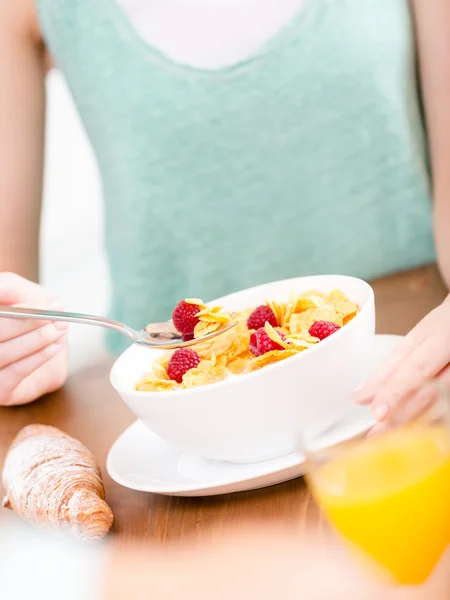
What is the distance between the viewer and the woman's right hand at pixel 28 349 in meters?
0.86

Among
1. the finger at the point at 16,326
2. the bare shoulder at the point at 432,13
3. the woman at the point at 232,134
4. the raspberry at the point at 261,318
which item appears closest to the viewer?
the raspberry at the point at 261,318

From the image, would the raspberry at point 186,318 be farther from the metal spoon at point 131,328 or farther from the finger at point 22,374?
the finger at point 22,374

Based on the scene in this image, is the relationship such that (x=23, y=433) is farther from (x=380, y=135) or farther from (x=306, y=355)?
(x=380, y=135)

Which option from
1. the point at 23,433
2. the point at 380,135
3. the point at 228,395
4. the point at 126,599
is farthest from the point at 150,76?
the point at 126,599

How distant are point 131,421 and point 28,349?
0.16 meters

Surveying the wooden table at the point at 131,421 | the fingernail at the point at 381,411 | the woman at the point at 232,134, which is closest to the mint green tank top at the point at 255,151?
the woman at the point at 232,134

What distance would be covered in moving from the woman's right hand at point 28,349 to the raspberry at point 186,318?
0.21m

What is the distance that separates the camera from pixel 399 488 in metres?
0.41

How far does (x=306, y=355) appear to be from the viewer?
55 cm

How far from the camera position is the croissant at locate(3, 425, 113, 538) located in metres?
0.59

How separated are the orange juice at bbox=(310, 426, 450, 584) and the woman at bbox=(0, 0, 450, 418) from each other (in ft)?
2.50

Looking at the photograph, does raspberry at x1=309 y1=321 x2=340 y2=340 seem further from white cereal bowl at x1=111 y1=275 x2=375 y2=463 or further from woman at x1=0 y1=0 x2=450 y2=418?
woman at x1=0 y1=0 x2=450 y2=418

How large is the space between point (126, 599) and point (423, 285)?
2.10 ft

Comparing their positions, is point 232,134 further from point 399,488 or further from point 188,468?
point 399,488
